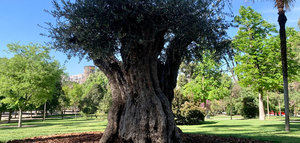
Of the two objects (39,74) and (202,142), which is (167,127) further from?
(39,74)

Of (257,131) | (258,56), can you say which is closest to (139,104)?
(257,131)

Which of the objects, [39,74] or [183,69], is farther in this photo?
[183,69]

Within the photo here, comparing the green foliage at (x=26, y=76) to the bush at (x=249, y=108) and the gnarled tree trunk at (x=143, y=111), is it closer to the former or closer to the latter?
the gnarled tree trunk at (x=143, y=111)

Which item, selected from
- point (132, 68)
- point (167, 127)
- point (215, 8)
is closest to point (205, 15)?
point (215, 8)

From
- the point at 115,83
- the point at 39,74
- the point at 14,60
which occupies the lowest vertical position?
the point at 115,83

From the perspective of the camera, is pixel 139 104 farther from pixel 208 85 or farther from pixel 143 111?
pixel 208 85

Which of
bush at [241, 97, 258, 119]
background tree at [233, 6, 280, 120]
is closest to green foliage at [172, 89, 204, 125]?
background tree at [233, 6, 280, 120]

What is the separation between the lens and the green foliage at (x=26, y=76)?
24.6 m

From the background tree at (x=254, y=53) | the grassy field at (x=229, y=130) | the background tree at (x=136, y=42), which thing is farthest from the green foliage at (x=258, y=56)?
the background tree at (x=136, y=42)

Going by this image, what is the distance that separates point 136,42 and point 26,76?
22.8 m

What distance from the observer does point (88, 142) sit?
8953 millimetres

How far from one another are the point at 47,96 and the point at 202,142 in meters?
24.6

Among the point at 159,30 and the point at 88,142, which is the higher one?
the point at 159,30

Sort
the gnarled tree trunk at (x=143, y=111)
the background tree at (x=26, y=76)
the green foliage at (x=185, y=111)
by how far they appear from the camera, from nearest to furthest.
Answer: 1. the gnarled tree trunk at (x=143, y=111)
2. the green foliage at (x=185, y=111)
3. the background tree at (x=26, y=76)
